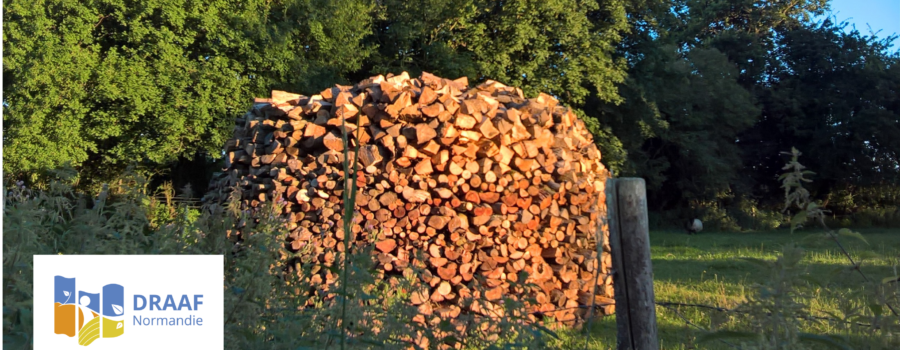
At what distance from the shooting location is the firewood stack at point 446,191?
4.62 metres

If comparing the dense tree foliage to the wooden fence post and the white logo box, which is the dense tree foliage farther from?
the white logo box

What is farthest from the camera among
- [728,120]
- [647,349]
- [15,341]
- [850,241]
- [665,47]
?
[728,120]

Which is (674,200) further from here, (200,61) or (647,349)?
(647,349)

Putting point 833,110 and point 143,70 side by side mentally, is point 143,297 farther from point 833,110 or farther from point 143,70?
point 833,110

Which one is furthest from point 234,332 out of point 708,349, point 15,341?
point 708,349

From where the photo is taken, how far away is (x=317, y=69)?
13336mm

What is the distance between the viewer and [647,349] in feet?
7.90

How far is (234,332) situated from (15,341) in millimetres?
536

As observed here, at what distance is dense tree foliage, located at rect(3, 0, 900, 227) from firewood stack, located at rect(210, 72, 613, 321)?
25.6 ft

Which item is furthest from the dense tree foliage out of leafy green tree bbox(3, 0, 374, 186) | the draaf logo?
the draaf logo

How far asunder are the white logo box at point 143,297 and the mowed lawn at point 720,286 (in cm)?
134

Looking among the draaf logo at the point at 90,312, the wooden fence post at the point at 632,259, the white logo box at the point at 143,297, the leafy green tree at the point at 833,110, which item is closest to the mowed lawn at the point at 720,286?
the wooden fence post at the point at 632,259

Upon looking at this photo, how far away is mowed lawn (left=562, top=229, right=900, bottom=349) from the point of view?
82.4 inches

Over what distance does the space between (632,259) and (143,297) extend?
1627 millimetres
